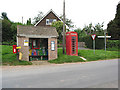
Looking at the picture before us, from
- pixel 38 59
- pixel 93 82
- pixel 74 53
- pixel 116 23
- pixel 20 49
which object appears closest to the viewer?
pixel 93 82

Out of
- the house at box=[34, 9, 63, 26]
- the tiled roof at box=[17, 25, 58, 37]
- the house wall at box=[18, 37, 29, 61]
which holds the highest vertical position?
the house at box=[34, 9, 63, 26]

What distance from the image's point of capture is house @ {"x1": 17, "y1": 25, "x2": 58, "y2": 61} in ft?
40.2

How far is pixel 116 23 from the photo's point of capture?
32.3 metres

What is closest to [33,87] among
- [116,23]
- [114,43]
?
[114,43]

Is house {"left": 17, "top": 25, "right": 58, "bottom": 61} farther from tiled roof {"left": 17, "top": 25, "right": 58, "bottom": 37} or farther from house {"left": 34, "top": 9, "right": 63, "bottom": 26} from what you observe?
house {"left": 34, "top": 9, "right": 63, "bottom": 26}

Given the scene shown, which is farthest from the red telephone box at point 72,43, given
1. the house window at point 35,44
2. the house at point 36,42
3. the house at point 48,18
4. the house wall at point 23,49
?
the house at point 48,18

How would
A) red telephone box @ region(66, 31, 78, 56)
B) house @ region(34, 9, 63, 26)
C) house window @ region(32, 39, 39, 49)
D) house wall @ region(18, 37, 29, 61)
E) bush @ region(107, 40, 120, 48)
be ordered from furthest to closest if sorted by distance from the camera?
house @ region(34, 9, 63, 26) → bush @ region(107, 40, 120, 48) → red telephone box @ region(66, 31, 78, 56) → house window @ region(32, 39, 39, 49) → house wall @ region(18, 37, 29, 61)

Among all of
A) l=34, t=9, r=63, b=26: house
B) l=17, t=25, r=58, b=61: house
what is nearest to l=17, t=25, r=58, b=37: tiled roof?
l=17, t=25, r=58, b=61: house

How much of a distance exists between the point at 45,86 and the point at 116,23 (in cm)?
3137

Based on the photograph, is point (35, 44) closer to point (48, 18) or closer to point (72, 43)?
point (72, 43)

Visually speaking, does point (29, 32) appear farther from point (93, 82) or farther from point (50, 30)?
point (93, 82)

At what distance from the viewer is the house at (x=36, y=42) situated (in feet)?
40.2

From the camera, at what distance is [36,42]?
49.1ft

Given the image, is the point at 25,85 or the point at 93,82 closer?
the point at 25,85
